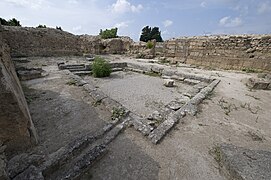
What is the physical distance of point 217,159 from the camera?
256 cm

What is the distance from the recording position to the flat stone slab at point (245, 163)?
2.04m

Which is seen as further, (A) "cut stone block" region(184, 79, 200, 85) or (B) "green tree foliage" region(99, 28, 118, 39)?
(B) "green tree foliage" region(99, 28, 118, 39)

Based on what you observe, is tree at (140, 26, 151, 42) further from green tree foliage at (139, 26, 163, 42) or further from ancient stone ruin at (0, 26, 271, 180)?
ancient stone ruin at (0, 26, 271, 180)

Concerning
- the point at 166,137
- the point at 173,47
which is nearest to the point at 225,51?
the point at 173,47

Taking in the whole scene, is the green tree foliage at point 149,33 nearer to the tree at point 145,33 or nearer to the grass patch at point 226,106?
the tree at point 145,33

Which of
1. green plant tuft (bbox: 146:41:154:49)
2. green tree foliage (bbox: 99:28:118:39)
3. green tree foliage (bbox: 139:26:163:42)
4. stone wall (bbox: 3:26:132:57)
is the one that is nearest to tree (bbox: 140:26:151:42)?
green tree foliage (bbox: 139:26:163:42)

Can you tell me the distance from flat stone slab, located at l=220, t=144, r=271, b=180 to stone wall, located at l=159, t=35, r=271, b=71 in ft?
32.7

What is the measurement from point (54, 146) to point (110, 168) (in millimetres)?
1115

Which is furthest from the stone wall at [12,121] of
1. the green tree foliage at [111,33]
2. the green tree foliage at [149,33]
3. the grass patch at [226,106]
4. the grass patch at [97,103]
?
the green tree foliage at [149,33]

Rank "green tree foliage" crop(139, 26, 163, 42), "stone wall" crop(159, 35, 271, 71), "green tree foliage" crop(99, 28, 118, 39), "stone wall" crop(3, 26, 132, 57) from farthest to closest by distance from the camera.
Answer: "green tree foliage" crop(139, 26, 163, 42) < "green tree foliage" crop(99, 28, 118, 39) < "stone wall" crop(3, 26, 132, 57) < "stone wall" crop(159, 35, 271, 71)

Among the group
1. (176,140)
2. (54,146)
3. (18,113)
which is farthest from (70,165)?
(176,140)

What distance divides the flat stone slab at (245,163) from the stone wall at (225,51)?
996cm

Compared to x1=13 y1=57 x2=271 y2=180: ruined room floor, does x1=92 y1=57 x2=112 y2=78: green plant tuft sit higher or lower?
higher

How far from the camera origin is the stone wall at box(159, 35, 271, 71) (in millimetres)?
9734
